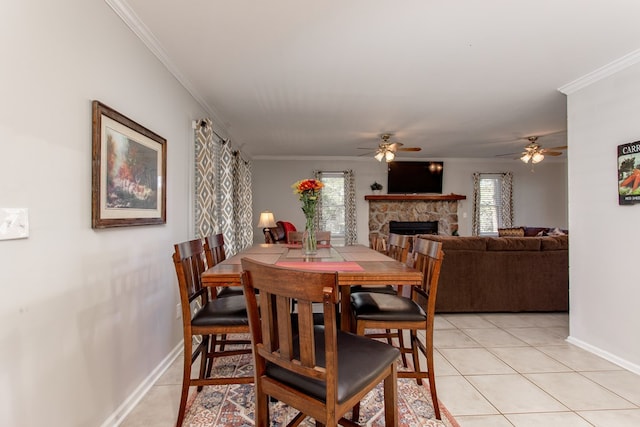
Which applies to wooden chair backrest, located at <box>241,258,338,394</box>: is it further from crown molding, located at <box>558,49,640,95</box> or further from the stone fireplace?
the stone fireplace

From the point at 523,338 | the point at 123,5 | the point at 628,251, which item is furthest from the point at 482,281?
the point at 123,5

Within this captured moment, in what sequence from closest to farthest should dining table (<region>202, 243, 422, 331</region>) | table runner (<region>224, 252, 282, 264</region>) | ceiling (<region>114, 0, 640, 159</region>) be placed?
dining table (<region>202, 243, 422, 331</region>) → ceiling (<region>114, 0, 640, 159</region>) → table runner (<region>224, 252, 282, 264</region>)

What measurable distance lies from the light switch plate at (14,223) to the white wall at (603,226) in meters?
3.87

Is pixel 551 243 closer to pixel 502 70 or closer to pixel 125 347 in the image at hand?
pixel 502 70

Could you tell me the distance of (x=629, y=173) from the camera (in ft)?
8.47

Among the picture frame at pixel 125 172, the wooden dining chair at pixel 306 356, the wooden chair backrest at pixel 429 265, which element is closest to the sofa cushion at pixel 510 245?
the wooden chair backrest at pixel 429 265

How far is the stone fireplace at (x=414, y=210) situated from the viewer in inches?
299

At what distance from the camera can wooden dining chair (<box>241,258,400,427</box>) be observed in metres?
1.07

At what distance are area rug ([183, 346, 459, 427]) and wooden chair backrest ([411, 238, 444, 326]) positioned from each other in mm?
564

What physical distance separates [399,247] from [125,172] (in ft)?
6.52

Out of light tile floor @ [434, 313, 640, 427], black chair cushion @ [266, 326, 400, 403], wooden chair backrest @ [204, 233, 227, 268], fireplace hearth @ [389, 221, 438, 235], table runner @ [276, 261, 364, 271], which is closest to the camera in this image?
black chair cushion @ [266, 326, 400, 403]

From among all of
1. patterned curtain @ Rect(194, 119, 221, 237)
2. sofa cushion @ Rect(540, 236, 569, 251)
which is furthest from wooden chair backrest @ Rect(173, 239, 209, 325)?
sofa cushion @ Rect(540, 236, 569, 251)

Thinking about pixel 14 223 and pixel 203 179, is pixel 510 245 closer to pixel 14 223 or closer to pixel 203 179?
pixel 203 179

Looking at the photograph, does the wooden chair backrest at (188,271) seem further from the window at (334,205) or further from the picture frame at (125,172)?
the window at (334,205)
